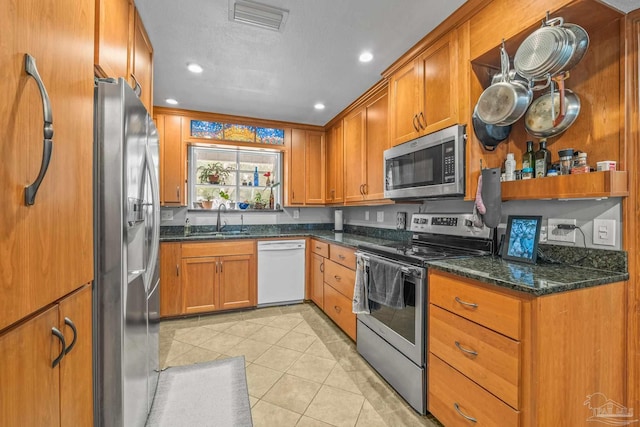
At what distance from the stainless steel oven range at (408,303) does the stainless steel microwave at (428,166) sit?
303 mm

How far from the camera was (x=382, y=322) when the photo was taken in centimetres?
197

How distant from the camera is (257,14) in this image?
1675 mm

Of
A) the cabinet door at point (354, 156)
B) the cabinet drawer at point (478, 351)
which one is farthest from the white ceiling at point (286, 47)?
the cabinet drawer at point (478, 351)

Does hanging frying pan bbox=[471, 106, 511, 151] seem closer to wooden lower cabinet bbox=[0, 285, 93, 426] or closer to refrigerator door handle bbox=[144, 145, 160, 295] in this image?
refrigerator door handle bbox=[144, 145, 160, 295]

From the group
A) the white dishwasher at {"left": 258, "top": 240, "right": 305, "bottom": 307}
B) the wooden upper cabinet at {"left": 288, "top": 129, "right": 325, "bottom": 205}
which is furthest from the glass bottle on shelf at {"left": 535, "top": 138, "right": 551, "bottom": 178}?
the wooden upper cabinet at {"left": 288, "top": 129, "right": 325, "bottom": 205}

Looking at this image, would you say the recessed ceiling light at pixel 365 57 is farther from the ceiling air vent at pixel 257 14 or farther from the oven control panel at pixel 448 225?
the oven control panel at pixel 448 225

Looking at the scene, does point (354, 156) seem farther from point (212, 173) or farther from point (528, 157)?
point (212, 173)

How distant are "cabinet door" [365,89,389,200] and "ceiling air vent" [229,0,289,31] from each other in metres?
1.21

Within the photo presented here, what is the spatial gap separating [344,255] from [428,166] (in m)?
1.12

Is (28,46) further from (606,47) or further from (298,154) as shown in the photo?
(298,154)

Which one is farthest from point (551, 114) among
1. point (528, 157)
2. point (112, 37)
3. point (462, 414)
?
point (112, 37)

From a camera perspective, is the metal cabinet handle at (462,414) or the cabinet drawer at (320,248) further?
the cabinet drawer at (320,248)

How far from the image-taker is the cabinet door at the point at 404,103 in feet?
6.80

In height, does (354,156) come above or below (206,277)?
above
